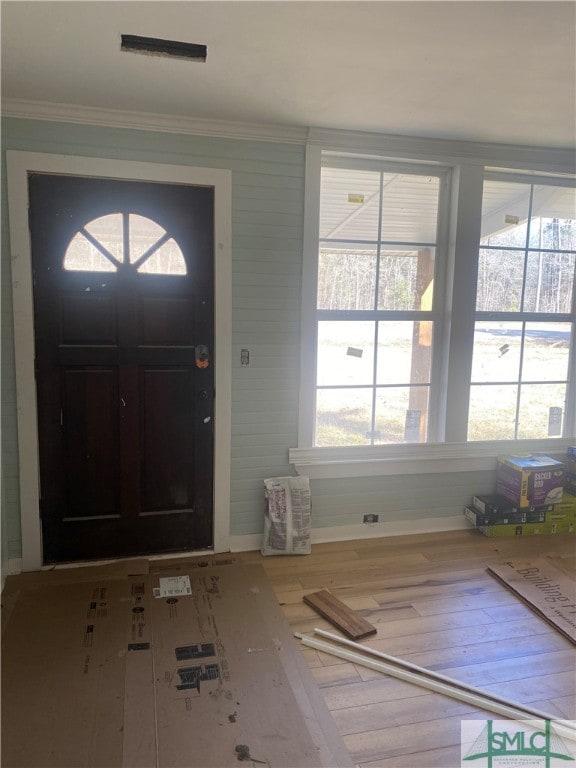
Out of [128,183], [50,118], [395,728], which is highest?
[50,118]

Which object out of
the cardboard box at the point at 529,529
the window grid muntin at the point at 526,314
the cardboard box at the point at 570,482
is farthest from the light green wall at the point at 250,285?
the cardboard box at the point at 570,482

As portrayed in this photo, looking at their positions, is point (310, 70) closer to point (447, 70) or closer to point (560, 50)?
point (447, 70)

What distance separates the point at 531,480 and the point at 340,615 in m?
1.73

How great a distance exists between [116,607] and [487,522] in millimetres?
2394

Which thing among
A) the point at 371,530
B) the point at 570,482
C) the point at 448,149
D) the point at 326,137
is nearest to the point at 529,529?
the point at 570,482

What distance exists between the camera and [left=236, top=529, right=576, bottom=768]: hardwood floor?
1942 millimetres

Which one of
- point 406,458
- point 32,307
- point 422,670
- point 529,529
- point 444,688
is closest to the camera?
point 444,688

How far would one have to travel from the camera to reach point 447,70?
2.28 metres

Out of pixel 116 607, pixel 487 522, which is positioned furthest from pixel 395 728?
pixel 487 522

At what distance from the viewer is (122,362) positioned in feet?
9.80

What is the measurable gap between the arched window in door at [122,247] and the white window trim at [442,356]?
825mm

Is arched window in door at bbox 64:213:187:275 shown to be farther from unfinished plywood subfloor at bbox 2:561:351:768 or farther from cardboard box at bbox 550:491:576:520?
cardboard box at bbox 550:491:576:520

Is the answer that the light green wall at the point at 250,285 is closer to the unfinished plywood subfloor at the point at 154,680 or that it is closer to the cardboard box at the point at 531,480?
the unfinished plywood subfloor at the point at 154,680

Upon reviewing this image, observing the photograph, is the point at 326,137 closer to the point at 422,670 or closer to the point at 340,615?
the point at 340,615
